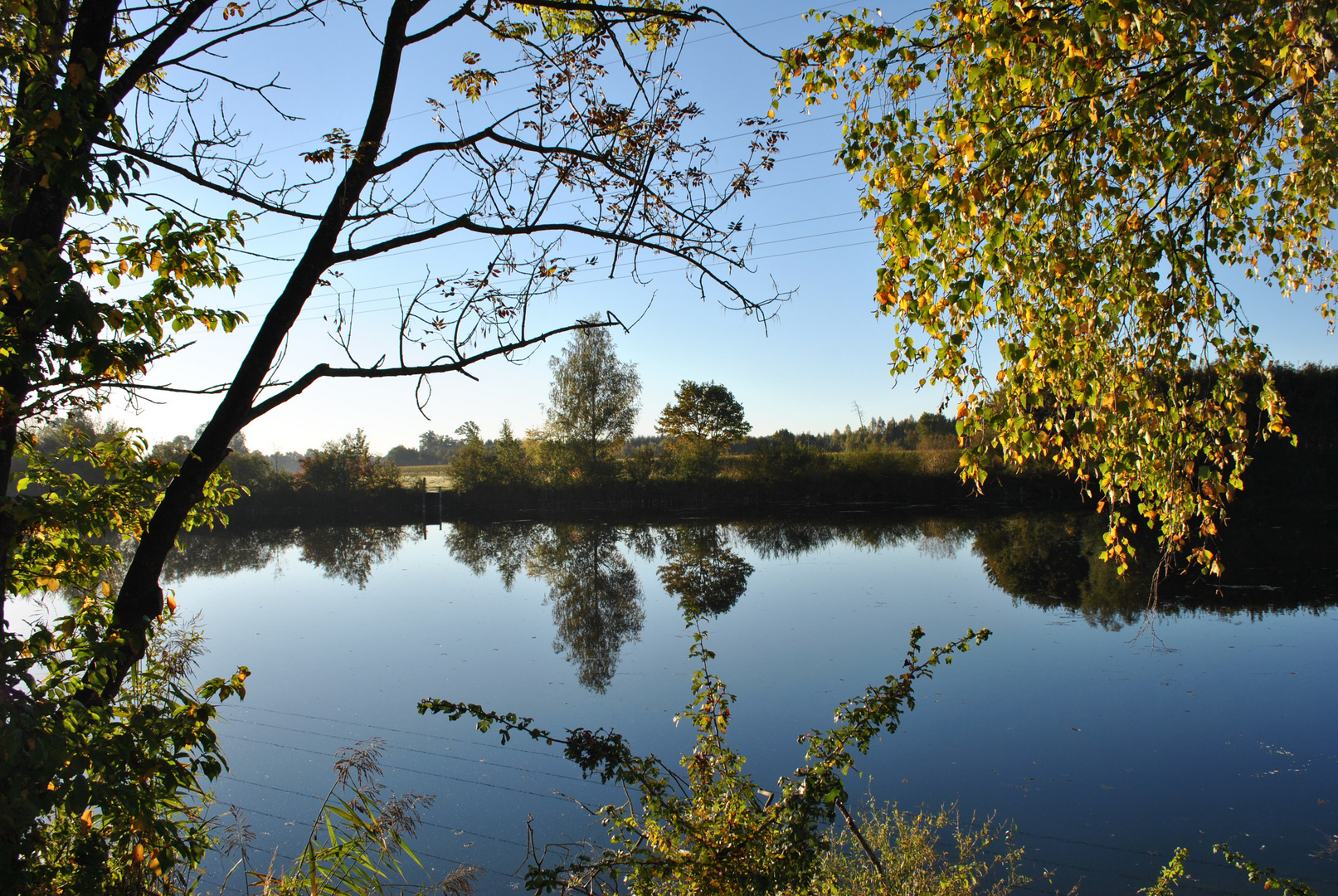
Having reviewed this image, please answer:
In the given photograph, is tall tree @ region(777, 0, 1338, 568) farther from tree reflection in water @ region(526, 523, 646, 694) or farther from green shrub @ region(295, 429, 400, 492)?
green shrub @ region(295, 429, 400, 492)

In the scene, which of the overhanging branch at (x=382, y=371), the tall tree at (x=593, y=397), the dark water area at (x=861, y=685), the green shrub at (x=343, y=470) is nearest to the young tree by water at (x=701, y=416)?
the tall tree at (x=593, y=397)

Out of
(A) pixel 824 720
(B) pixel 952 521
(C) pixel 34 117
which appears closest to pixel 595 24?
(C) pixel 34 117

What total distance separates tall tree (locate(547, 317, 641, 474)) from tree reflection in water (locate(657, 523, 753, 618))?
45.8 feet

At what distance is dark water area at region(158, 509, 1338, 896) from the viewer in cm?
489

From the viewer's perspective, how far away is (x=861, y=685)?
7.49 metres

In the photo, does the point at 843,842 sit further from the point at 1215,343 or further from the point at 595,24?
the point at 595,24

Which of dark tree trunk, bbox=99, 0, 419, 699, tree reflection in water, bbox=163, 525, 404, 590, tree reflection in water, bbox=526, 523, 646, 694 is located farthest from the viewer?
tree reflection in water, bbox=163, 525, 404, 590

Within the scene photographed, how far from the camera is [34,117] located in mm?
1920

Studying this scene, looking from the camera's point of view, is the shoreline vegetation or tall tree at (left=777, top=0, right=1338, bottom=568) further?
the shoreline vegetation

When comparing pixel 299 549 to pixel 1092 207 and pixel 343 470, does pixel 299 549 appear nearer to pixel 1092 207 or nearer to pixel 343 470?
pixel 343 470

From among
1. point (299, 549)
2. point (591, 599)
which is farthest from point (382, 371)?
point (299, 549)

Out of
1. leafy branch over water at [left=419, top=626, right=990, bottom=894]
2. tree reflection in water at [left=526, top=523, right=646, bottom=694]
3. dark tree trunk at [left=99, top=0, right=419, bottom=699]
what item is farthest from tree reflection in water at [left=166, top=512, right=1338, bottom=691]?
dark tree trunk at [left=99, top=0, right=419, bottom=699]

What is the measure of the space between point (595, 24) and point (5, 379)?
2809 mm

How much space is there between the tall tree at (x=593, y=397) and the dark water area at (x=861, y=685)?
18.1m
